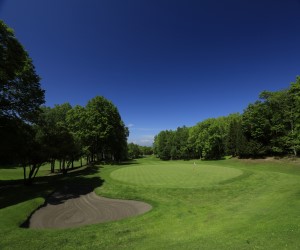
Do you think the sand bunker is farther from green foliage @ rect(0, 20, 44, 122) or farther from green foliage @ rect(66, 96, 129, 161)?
green foliage @ rect(66, 96, 129, 161)

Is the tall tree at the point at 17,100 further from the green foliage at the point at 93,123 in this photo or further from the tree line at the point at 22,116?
the green foliage at the point at 93,123

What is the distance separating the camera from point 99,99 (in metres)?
52.7

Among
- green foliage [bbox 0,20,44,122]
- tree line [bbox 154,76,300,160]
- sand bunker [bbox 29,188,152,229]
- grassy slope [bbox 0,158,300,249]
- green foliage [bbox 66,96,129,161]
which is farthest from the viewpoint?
green foliage [bbox 66,96,129,161]

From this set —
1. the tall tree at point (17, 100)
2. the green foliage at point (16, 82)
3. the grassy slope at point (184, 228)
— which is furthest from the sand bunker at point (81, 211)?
the green foliage at point (16, 82)

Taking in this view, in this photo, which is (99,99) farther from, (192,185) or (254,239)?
(254,239)

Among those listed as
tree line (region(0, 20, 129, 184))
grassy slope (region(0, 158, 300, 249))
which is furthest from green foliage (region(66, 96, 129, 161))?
grassy slope (region(0, 158, 300, 249))

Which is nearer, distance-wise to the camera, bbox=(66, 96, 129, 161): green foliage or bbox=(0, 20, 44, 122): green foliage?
bbox=(0, 20, 44, 122): green foliage

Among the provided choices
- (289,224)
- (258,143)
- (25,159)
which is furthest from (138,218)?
(258,143)

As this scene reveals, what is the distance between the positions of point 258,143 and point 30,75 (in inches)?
1794

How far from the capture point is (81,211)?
14.7m

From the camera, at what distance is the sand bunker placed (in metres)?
12.6

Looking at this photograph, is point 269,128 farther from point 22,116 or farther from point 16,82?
point 16,82

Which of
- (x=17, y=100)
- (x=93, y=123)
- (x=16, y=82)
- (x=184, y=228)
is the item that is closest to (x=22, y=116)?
(x=17, y=100)

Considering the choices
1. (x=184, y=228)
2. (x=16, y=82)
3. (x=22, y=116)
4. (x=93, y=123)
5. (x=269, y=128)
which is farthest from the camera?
(x=93, y=123)
